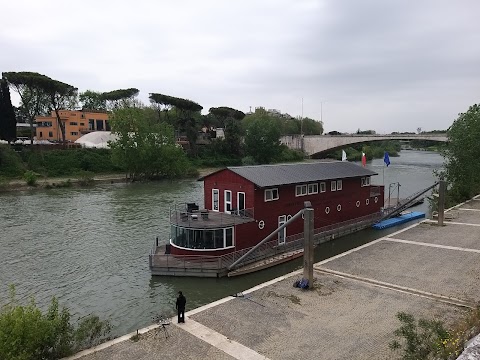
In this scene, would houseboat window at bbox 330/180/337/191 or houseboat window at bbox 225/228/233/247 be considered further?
houseboat window at bbox 330/180/337/191

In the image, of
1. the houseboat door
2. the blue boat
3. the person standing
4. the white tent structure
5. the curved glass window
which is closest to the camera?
the person standing

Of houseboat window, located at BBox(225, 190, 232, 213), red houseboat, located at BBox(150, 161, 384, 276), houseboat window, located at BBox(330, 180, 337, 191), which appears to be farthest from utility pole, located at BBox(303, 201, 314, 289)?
houseboat window, located at BBox(330, 180, 337, 191)

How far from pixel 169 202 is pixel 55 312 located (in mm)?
32445

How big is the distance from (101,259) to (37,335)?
13966 millimetres

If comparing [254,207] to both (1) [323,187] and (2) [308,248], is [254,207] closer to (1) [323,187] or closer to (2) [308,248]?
(2) [308,248]

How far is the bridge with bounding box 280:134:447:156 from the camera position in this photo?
84.2 m

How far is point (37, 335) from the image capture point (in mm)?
12148

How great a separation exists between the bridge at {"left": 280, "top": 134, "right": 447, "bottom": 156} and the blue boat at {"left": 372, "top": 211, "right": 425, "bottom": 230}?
48.3m

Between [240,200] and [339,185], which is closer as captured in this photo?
[240,200]

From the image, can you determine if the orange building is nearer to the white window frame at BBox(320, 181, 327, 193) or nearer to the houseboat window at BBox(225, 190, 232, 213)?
the houseboat window at BBox(225, 190, 232, 213)

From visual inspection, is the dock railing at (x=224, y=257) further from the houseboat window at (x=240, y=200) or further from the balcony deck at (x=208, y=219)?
the houseboat window at (x=240, y=200)

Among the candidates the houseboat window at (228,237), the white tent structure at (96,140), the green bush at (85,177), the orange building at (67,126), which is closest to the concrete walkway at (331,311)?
the houseboat window at (228,237)

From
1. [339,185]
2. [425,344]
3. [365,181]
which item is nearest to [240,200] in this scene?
[339,185]

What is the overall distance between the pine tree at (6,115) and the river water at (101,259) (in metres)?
28.6
